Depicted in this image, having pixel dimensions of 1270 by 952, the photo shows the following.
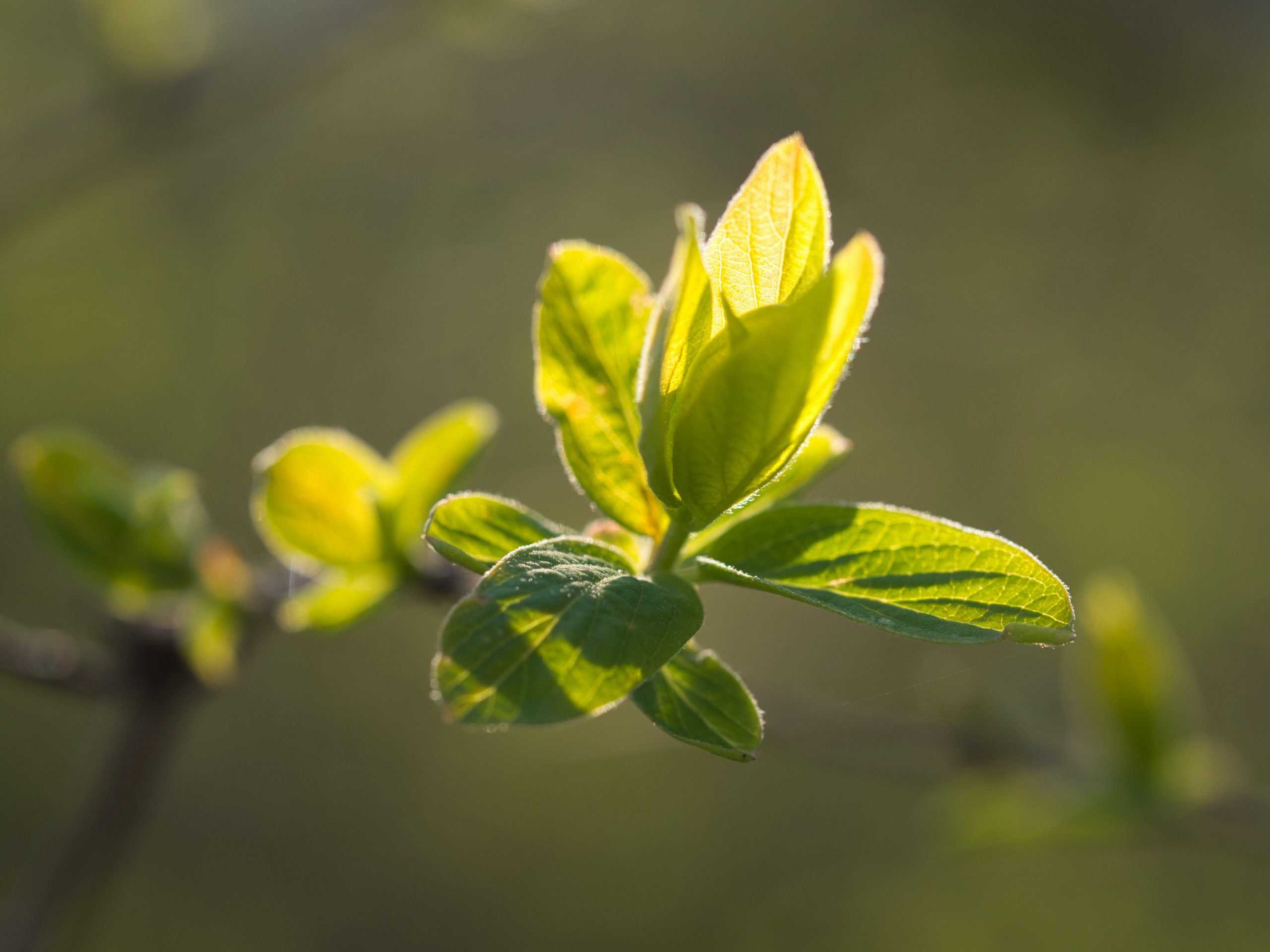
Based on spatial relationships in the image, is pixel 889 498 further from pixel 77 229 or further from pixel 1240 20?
pixel 1240 20

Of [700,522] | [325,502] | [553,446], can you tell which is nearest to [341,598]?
[325,502]

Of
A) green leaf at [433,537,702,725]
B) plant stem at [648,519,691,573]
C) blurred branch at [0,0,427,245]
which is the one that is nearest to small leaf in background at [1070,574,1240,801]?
plant stem at [648,519,691,573]

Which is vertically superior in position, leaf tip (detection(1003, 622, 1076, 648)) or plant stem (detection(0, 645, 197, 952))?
leaf tip (detection(1003, 622, 1076, 648))

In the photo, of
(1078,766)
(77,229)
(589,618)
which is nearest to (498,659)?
(589,618)

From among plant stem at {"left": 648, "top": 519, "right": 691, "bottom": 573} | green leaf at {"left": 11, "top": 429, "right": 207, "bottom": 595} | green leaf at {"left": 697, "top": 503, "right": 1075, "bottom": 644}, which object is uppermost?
green leaf at {"left": 697, "top": 503, "right": 1075, "bottom": 644}

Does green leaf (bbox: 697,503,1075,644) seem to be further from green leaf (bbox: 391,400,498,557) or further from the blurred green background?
A: the blurred green background

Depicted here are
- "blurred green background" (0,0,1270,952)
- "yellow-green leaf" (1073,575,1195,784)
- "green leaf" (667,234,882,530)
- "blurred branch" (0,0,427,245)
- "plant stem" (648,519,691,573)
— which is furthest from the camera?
"blurred green background" (0,0,1270,952)

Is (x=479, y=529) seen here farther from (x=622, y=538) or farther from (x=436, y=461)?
(x=436, y=461)
